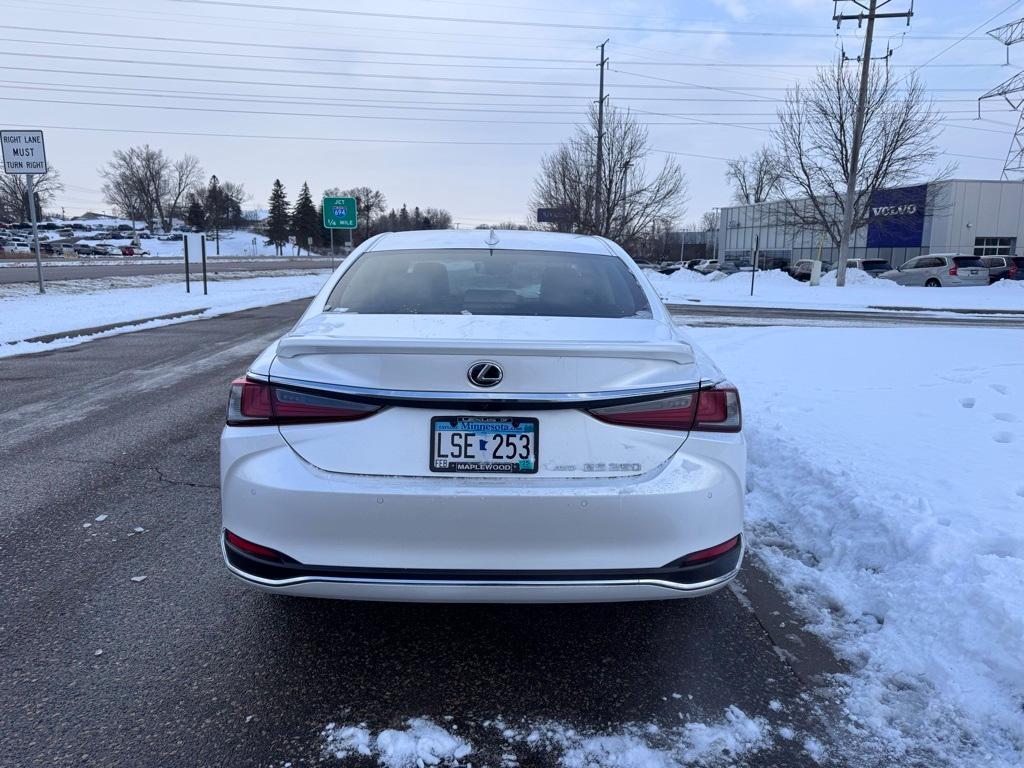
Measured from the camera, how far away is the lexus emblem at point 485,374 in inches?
92.1

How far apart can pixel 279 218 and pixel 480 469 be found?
11297cm

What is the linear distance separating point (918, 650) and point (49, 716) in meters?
3.13

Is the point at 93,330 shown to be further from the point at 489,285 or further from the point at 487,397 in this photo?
the point at 487,397

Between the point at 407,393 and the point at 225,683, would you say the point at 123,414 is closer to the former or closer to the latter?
the point at 225,683

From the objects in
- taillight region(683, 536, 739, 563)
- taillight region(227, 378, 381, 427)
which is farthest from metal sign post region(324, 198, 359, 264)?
taillight region(683, 536, 739, 563)

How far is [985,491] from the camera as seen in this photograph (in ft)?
13.0

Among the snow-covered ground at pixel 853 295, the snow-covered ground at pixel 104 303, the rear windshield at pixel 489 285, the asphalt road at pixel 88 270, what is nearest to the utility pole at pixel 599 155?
the snow-covered ground at pixel 853 295

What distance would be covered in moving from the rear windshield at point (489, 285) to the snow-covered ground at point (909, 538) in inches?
63.4

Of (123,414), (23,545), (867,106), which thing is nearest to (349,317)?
(23,545)

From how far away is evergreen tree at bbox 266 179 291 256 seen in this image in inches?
4166

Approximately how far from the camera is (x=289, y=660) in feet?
9.06

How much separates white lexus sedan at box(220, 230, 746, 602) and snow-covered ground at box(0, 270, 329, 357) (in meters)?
10.5

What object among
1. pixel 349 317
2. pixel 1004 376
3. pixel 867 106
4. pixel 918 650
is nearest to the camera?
pixel 918 650

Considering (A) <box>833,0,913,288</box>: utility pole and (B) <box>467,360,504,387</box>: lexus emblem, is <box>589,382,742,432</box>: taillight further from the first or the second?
(A) <box>833,0,913,288</box>: utility pole
